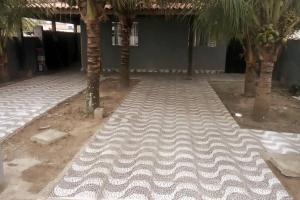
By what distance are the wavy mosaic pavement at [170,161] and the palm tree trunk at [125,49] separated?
282 centimetres

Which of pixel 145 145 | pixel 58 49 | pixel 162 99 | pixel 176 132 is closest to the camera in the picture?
pixel 145 145

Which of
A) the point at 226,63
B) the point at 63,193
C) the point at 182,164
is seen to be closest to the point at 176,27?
the point at 226,63

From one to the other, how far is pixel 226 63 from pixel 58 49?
854 centimetres

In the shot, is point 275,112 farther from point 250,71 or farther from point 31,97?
point 31,97

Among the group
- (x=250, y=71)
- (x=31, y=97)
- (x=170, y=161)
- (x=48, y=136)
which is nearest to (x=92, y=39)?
(x=48, y=136)

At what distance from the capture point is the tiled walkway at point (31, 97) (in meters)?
6.12

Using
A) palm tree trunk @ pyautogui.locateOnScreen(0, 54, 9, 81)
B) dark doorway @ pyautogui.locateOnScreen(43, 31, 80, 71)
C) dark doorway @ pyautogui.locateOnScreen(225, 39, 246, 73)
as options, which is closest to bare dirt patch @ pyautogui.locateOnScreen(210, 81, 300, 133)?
dark doorway @ pyautogui.locateOnScreen(225, 39, 246, 73)

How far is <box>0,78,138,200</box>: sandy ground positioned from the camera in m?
3.65

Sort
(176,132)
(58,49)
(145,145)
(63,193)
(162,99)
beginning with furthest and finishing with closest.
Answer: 1. (58,49)
2. (162,99)
3. (176,132)
4. (145,145)
5. (63,193)

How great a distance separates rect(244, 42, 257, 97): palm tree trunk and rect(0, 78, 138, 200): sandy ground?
3.91m

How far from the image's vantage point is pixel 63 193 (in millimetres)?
3385

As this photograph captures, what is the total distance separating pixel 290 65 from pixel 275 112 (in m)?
4.49

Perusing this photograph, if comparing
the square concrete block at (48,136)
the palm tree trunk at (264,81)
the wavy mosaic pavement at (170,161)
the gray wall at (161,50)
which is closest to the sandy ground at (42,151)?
the square concrete block at (48,136)

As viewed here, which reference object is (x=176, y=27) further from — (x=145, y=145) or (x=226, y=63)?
(x=145, y=145)
